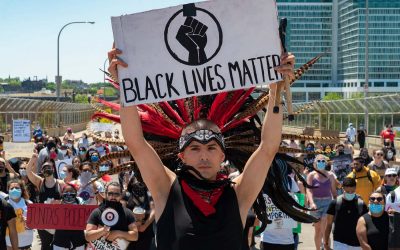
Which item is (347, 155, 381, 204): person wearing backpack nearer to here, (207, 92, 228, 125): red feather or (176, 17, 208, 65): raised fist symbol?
(207, 92, 228, 125): red feather

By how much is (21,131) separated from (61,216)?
16535 mm

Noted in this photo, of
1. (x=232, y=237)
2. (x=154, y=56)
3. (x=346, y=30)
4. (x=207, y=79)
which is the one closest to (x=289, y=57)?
(x=207, y=79)

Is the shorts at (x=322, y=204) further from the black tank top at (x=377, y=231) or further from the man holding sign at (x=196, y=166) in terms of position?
the man holding sign at (x=196, y=166)

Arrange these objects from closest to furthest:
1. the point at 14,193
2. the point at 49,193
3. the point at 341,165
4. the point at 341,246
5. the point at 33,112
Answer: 1. the point at 341,246
2. the point at 14,193
3. the point at 49,193
4. the point at 341,165
5. the point at 33,112

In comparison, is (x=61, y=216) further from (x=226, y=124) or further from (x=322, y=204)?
(x=226, y=124)

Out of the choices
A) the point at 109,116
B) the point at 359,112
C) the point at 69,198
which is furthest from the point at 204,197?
the point at 359,112

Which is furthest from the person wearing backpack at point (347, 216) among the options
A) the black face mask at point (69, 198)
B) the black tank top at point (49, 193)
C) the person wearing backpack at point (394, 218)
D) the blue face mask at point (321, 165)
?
the black tank top at point (49, 193)

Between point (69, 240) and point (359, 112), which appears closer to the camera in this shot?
point (69, 240)

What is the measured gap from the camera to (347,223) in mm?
8508

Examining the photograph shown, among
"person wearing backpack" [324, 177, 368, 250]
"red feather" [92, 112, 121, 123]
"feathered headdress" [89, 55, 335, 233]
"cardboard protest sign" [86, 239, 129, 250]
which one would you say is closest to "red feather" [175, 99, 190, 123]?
"feathered headdress" [89, 55, 335, 233]

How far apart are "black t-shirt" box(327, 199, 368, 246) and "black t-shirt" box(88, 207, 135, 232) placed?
258 cm

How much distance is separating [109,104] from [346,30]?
17944cm

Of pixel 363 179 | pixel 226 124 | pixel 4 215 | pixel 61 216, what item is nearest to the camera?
pixel 226 124

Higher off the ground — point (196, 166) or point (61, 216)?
point (196, 166)
